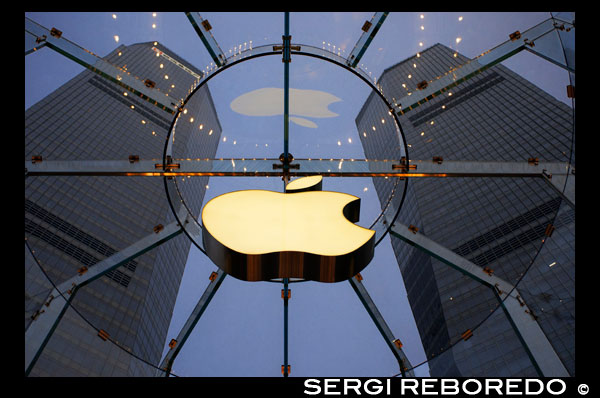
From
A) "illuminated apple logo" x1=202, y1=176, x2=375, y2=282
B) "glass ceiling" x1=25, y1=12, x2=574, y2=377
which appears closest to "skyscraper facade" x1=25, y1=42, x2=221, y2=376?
"glass ceiling" x1=25, y1=12, x2=574, y2=377

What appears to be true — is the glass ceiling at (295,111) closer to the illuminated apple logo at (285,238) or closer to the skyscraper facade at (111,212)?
the skyscraper facade at (111,212)

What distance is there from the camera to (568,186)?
757 cm

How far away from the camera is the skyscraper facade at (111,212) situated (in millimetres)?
9195

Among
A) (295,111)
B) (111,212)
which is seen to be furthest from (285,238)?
(111,212)

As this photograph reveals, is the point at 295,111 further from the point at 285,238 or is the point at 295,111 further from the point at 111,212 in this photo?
the point at 111,212

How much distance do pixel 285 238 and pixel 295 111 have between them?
17.2ft

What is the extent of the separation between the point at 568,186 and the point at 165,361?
10.1m

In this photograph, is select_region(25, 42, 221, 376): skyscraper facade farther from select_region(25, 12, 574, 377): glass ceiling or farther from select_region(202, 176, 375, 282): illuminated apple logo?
select_region(202, 176, 375, 282): illuminated apple logo

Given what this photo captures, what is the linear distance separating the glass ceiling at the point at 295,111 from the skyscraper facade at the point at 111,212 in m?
0.65

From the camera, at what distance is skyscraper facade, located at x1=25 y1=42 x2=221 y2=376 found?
9.20 meters

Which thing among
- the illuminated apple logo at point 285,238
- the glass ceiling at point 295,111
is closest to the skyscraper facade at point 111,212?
the glass ceiling at point 295,111

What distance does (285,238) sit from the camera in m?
6.75
